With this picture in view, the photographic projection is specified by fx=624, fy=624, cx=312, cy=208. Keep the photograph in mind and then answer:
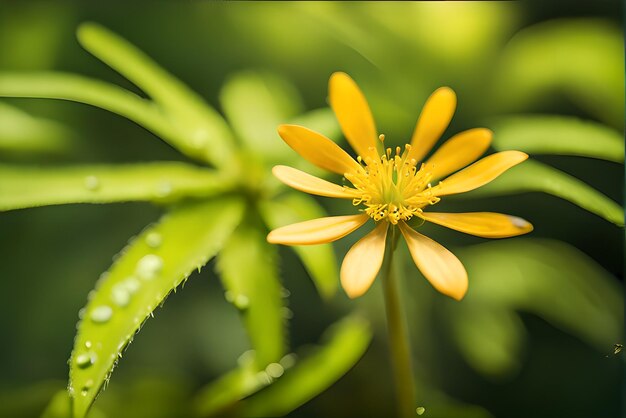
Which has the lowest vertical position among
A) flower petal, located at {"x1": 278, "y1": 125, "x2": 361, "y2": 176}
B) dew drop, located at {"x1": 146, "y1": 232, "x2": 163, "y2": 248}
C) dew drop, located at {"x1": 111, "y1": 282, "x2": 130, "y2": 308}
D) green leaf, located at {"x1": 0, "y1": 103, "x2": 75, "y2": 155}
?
dew drop, located at {"x1": 111, "y1": 282, "x2": 130, "y2": 308}

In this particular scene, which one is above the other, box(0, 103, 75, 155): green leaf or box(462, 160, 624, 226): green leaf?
box(0, 103, 75, 155): green leaf

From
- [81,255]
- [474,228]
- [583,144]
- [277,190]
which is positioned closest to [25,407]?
[81,255]

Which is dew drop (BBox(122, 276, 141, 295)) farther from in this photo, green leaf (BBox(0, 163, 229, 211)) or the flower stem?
the flower stem

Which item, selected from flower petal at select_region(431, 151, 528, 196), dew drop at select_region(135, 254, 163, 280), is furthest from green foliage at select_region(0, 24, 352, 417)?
flower petal at select_region(431, 151, 528, 196)

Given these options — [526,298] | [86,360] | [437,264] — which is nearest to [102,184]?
[86,360]

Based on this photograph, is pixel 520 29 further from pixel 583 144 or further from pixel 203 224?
pixel 203 224

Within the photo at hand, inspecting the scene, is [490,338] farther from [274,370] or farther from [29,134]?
[29,134]

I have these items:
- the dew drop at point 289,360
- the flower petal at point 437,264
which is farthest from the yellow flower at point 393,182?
the dew drop at point 289,360
